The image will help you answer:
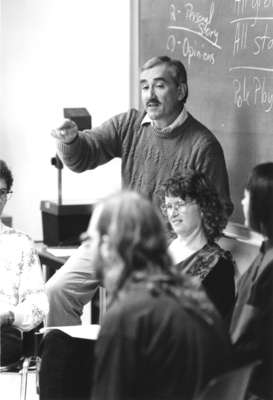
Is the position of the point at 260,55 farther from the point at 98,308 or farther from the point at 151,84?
the point at 98,308

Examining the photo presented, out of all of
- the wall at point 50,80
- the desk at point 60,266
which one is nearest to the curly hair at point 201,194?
the desk at point 60,266

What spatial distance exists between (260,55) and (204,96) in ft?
1.54

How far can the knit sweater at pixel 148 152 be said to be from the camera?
3.36m

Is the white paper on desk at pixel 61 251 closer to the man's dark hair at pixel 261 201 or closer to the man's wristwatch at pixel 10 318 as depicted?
the man's wristwatch at pixel 10 318

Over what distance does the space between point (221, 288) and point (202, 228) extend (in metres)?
0.22

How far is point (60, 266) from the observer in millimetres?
4008

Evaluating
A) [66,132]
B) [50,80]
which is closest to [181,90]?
[66,132]

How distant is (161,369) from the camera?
5.45 feet

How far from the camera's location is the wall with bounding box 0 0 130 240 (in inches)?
214

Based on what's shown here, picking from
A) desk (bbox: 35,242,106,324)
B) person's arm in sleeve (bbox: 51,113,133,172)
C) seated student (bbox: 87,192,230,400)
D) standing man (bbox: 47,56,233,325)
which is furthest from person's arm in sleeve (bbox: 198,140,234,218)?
seated student (bbox: 87,192,230,400)

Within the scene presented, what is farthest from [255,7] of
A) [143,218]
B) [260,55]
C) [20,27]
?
[20,27]

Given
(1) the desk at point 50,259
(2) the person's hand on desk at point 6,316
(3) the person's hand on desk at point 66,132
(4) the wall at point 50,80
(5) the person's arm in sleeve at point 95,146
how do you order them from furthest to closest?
(4) the wall at point 50,80
(1) the desk at point 50,259
(5) the person's arm in sleeve at point 95,146
(3) the person's hand on desk at point 66,132
(2) the person's hand on desk at point 6,316

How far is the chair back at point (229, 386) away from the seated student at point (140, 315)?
9 centimetres

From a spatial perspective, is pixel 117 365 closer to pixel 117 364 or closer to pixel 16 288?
pixel 117 364
